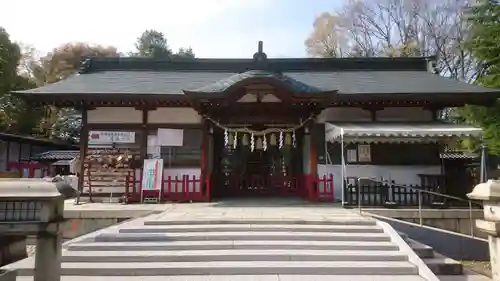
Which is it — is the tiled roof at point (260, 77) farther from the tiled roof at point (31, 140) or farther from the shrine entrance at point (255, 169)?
the tiled roof at point (31, 140)

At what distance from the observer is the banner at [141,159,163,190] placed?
10672 millimetres

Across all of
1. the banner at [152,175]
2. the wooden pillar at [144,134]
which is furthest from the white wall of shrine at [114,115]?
the banner at [152,175]

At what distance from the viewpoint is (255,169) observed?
13508 mm

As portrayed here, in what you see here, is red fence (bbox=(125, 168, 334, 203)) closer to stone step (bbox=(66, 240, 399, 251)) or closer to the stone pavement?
the stone pavement

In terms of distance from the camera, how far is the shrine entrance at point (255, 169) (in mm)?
12781

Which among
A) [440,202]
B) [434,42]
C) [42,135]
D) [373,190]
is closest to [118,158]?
[373,190]

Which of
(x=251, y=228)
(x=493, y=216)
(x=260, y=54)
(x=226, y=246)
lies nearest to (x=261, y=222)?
(x=251, y=228)

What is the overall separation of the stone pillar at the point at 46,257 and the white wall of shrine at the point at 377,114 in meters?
9.06

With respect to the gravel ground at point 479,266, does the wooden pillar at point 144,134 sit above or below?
above

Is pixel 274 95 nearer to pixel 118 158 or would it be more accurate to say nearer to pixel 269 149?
pixel 269 149

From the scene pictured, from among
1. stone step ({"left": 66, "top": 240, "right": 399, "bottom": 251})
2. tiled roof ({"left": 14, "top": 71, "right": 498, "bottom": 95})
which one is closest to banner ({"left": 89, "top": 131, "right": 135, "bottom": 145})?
tiled roof ({"left": 14, "top": 71, "right": 498, "bottom": 95})

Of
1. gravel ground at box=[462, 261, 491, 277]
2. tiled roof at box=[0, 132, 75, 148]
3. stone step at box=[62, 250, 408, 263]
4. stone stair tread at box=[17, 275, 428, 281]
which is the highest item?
tiled roof at box=[0, 132, 75, 148]

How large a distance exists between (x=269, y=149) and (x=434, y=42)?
1654 centimetres

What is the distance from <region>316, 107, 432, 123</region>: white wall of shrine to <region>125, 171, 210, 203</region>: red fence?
435 cm
